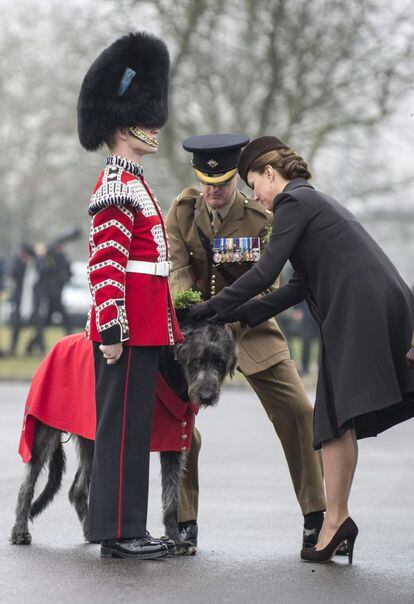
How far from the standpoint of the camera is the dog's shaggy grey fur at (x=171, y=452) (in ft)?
21.3

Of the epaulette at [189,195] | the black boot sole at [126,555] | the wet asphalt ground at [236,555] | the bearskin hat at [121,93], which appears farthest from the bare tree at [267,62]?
the black boot sole at [126,555]

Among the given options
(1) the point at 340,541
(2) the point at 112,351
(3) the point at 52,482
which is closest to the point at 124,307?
(2) the point at 112,351

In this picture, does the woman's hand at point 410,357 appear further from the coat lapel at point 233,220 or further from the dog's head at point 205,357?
the coat lapel at point 233,220

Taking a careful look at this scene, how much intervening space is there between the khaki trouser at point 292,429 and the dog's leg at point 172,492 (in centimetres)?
33

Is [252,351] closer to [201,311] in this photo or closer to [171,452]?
[201,311]

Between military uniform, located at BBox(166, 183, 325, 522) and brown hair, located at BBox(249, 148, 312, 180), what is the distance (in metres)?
0.44

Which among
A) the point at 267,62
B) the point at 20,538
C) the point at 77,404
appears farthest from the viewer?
the point at 267,62

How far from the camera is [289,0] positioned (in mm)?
25641

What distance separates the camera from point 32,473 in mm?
6992

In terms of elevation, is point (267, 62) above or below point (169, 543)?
above

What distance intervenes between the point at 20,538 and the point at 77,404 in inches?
30.8

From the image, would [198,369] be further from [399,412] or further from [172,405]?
[399,412]

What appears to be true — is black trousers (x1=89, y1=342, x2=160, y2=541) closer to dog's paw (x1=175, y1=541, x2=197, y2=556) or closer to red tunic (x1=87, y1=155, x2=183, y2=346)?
red tunic (x1=87, y1=155, x2=183, y2=346)

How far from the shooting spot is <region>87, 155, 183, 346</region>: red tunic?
6.30m
